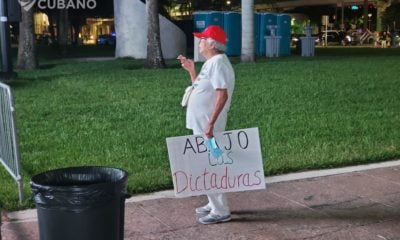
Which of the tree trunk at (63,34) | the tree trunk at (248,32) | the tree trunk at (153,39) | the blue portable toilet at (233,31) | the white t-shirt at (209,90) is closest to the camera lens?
the white t-shirt at (209,90)

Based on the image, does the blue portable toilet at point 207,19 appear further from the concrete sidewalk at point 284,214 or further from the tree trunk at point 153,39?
the concrete sidewalk at point 284,214

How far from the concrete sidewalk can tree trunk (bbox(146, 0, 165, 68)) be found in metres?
14.7

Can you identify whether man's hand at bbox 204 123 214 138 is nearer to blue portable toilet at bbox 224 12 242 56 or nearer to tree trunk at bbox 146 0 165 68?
tree trunk at bbox 146 0 165 68

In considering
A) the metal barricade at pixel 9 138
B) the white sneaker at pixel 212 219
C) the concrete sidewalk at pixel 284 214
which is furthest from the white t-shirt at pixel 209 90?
the metal barricade at pixel 9 138

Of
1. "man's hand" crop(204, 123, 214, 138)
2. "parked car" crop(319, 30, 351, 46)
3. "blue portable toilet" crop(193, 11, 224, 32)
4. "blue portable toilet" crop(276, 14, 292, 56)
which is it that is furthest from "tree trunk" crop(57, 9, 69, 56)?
"man's hand" crop(204, 123, 214, 138)

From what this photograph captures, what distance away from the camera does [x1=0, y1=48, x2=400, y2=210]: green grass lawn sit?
7461 mm

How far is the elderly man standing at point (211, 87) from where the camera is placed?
16.0 feet

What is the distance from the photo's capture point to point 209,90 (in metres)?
5.02

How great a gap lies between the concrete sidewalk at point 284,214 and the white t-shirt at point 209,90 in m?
0.88

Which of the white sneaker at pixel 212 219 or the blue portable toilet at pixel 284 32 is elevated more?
the blue portable toilet at pixel 284 32

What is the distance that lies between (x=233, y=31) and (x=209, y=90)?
80.1 feet

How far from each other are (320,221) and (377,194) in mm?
1108

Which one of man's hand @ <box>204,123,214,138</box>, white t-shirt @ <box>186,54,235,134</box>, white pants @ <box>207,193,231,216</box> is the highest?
white t-shirt @ <box>186,54,235,134</box>

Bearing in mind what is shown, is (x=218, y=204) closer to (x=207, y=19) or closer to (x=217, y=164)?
(x=217, y=164)
